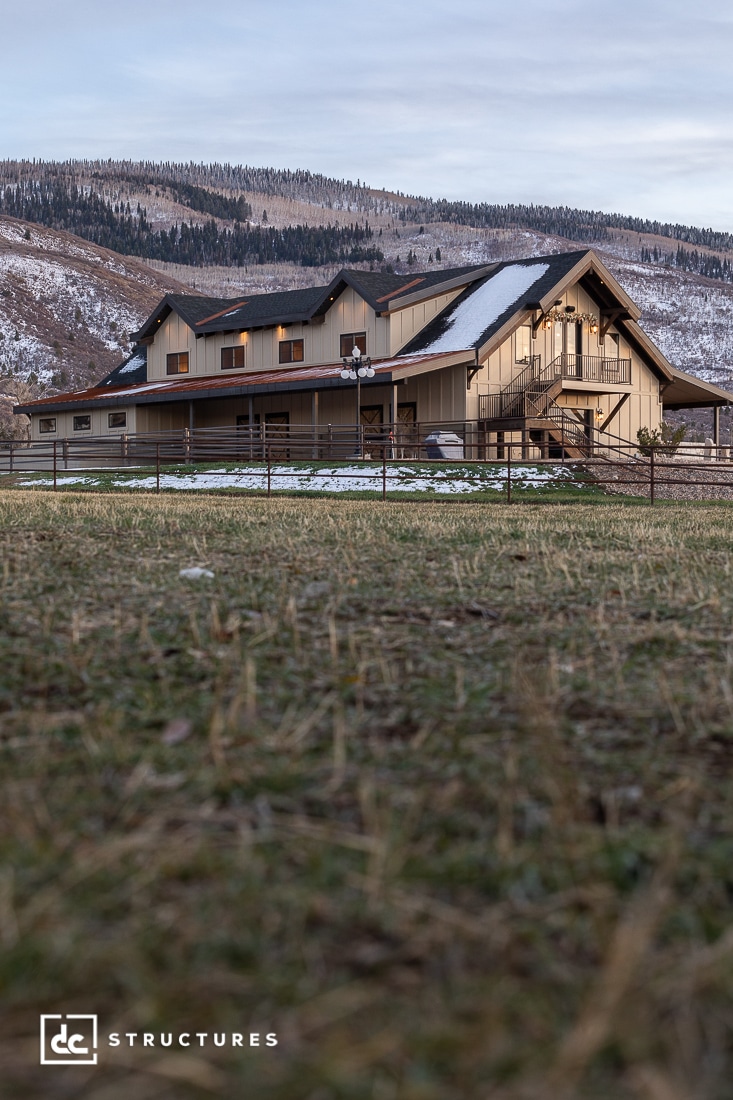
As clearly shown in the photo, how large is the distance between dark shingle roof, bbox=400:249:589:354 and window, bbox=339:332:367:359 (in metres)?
1.67

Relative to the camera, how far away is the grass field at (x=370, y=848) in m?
1.96

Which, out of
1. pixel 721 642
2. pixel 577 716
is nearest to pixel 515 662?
pixel 577 716

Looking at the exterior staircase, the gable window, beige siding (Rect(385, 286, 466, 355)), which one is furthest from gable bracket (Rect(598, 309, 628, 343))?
the gable window

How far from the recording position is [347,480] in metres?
28.1

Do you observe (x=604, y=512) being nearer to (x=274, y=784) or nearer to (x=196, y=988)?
(x=274, y=784)

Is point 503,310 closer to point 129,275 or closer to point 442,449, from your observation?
point 442,449

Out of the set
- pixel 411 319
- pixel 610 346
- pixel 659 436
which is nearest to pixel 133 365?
pixel 411 319

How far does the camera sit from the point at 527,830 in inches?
117

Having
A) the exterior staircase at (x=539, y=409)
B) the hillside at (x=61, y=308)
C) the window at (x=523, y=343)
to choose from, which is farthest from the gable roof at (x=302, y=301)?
the hillside at (x=61, y=308)

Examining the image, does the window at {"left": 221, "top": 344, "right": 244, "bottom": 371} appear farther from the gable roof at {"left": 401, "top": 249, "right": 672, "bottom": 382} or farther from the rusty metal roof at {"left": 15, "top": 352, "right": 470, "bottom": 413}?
the gable roof at {"left": 401, "top": 249, "right": 672, "bottom": 382}

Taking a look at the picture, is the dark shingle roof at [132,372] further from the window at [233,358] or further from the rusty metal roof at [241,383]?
the window at [233,358]

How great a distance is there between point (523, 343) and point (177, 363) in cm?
1517

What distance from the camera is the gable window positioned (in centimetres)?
4097

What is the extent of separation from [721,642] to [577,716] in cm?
167
